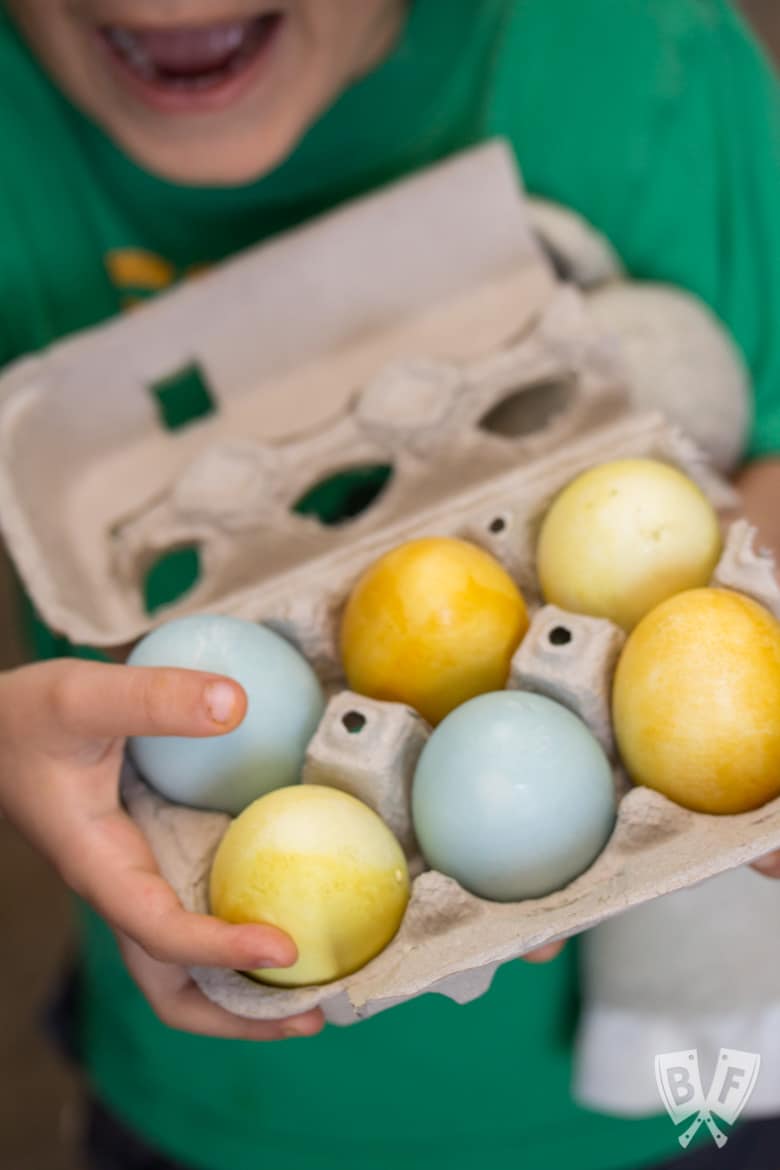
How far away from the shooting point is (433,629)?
656mm

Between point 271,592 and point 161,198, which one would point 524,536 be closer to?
point 271,592

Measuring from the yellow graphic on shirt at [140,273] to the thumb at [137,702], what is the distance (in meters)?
0.51

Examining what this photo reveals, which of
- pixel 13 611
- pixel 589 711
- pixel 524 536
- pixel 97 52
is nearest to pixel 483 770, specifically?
pixel 589 711

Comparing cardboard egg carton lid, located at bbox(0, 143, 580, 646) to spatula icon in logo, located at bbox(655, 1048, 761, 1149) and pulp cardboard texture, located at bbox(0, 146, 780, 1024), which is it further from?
spatula icon in logo, located at bbox(655, 1048, 761, 1149)

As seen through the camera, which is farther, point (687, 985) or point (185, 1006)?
point (687, 985)

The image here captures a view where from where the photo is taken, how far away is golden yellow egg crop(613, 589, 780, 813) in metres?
0.58

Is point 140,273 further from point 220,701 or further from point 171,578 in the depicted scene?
point 220,701

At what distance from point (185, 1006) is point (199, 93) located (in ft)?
2.08

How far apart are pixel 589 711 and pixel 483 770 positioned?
0.09m

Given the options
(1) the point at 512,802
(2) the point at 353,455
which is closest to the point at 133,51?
(2) the point at 353,455

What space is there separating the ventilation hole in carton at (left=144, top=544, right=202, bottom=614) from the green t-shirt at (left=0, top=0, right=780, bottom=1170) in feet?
0.76

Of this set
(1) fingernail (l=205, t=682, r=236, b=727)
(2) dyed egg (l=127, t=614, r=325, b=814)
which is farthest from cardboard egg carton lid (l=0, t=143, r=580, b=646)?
(1) fingernail (l=205, t=682, r=236, b=727)

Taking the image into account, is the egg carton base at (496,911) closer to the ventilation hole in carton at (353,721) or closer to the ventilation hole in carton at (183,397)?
the ventilation hole in carton at (353,721)

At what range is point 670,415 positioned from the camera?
2.73 feet
